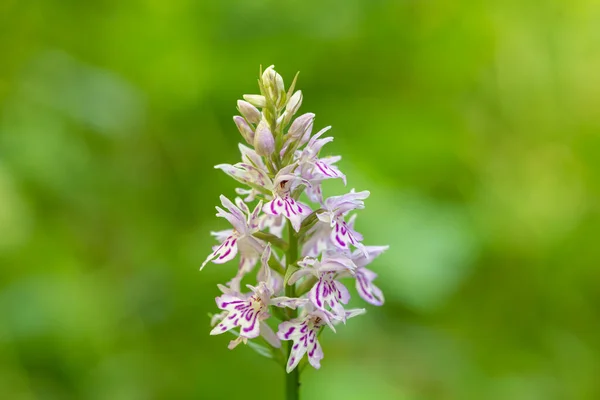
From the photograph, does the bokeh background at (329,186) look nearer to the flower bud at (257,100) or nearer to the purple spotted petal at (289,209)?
the purple spotted petal at (289,209)

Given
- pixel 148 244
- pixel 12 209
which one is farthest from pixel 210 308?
pixel 12 209

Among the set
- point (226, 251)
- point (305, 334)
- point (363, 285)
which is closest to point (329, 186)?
point (363, 285)

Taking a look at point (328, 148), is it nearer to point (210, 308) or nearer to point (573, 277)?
point (210, 308)

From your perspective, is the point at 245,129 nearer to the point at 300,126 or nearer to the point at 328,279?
the point at 300,126

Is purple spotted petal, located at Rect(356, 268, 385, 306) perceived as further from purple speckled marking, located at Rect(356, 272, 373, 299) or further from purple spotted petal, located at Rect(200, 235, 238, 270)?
purple spotted petal, located at Rect(200, 235, 238, 270)

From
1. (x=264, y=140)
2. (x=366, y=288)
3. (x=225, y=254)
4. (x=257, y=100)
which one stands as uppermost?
(x=257, y=100)

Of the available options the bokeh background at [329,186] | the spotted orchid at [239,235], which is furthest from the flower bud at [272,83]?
the bokeh background at [329,186]

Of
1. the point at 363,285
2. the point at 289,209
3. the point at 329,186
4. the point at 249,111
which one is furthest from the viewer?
the point at 329,186
